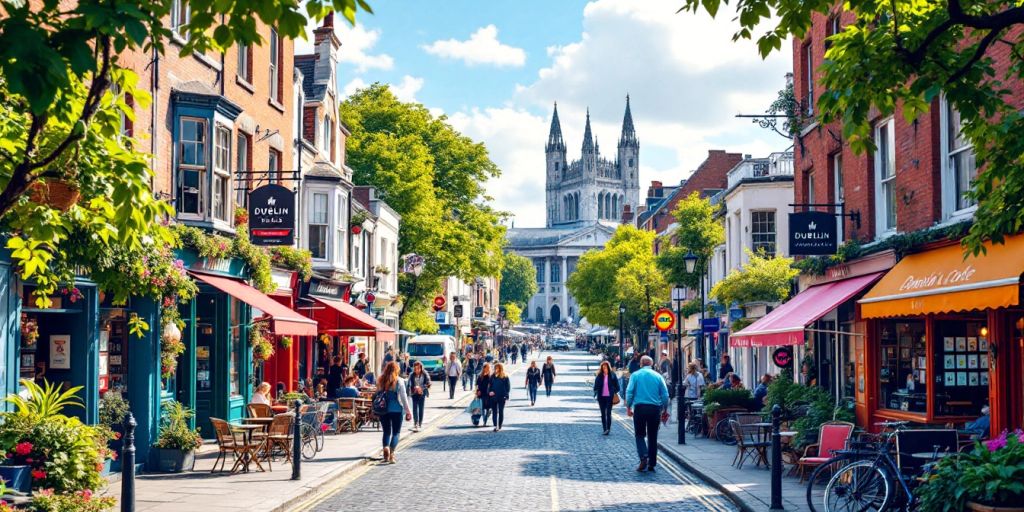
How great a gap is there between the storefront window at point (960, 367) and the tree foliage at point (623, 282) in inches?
1534

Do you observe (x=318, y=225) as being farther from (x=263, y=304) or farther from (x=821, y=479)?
(x=821, y=479)

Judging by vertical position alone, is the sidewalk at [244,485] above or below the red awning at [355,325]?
below

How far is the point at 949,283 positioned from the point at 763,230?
957 inches

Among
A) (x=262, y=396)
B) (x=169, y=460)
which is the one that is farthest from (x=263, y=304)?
(x=169, y=460)

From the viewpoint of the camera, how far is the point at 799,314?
1981 centimetres

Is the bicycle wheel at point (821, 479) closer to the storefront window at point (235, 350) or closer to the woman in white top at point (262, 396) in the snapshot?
the woman in white top at point (262, 396)

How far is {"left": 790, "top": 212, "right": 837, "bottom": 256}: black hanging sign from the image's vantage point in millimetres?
21062

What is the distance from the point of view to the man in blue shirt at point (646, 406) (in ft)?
59.0

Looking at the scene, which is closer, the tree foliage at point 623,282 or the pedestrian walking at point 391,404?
the pedestrian walking at point 391,404

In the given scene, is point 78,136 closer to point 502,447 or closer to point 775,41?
point 775,41

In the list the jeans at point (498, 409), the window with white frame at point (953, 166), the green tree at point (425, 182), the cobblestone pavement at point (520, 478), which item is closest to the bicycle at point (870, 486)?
the cobblestone pavement at point (520, 478)

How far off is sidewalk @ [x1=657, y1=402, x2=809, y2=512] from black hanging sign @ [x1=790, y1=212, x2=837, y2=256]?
4.33 meters

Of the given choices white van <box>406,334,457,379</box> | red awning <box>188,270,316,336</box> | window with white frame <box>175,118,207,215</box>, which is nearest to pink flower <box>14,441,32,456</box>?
red awning <box>188,270,316,336</box>

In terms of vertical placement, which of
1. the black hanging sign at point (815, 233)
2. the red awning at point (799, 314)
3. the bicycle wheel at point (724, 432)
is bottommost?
the bicycle wheel at point (724, 432)
